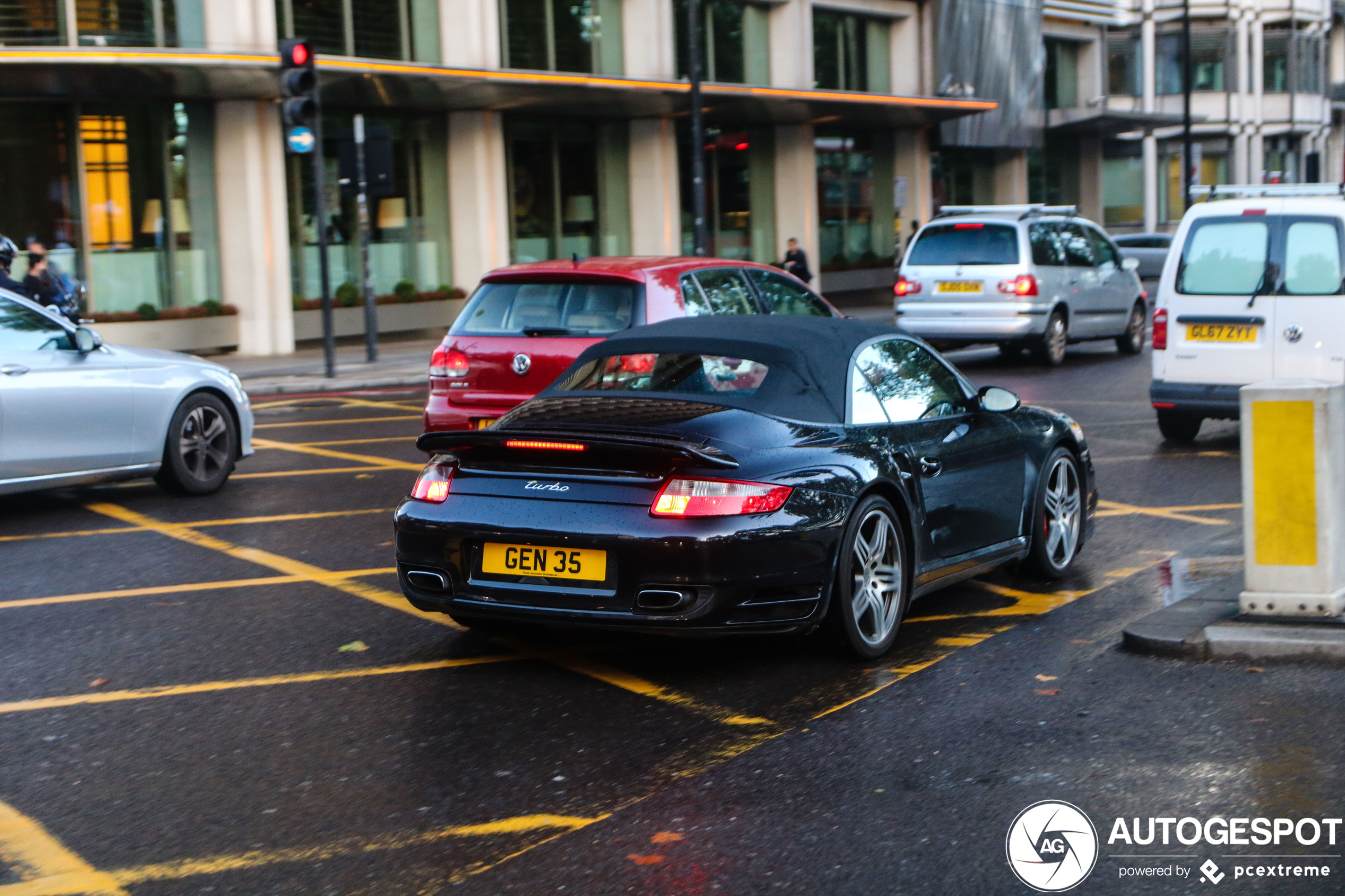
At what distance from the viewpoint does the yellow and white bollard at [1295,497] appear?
6.20 m

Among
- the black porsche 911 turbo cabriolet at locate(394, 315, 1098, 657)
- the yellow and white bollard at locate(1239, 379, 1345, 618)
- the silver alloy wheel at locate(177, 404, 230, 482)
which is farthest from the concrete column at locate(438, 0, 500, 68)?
the yellow and white bollard at locate(1239, 379, 1345, 618)

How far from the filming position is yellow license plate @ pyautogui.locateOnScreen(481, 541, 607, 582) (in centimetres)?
565

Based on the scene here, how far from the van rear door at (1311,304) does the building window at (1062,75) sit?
36.2m

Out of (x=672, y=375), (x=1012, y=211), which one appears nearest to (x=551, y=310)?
(x=672, y=375)

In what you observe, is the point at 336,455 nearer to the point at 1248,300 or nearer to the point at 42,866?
the point at 1248,300

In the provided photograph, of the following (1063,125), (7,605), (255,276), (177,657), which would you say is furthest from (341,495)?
(1063,125)

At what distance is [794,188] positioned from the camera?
117 feet

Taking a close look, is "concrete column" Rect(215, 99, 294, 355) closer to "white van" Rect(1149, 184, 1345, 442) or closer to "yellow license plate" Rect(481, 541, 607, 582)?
"white van" Rect(1149, 184, 1345, 442)

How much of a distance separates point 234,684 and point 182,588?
195 cm

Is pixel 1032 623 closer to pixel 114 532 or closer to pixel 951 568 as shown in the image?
pixel 951 568

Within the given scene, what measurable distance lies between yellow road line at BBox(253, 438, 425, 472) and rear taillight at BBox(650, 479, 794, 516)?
20.0ft

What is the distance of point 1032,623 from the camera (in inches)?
267

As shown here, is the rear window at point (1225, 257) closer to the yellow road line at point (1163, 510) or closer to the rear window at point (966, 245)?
the yellow road line at point (1163, 510)

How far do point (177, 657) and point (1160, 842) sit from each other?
3.94m
